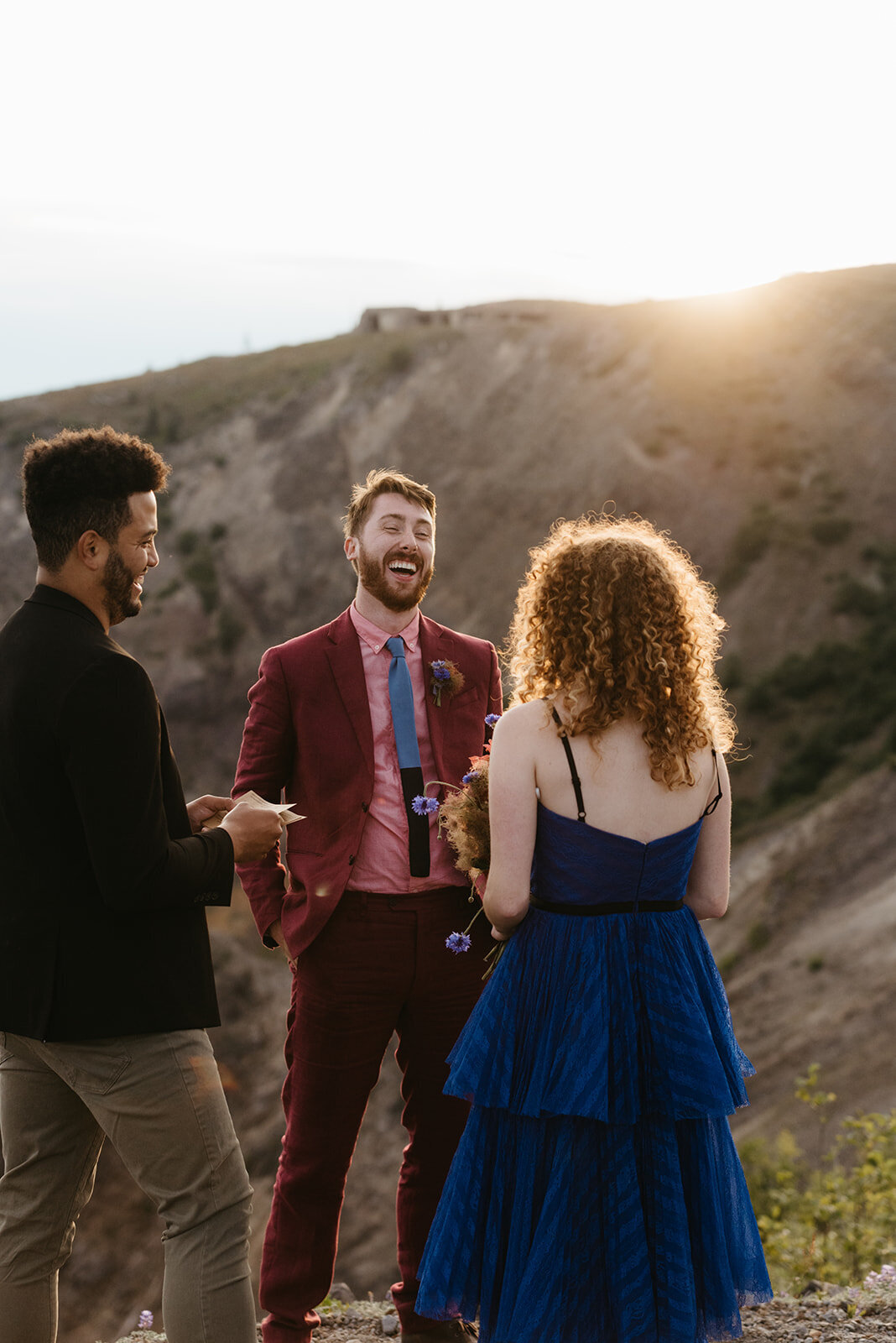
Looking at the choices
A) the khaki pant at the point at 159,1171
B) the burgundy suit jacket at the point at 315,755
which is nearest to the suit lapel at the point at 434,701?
the burgundy suit jacket at the point at 315,755

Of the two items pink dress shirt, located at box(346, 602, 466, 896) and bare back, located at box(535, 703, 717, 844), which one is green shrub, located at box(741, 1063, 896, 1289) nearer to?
pink dress shirt, located at box(346, 602, 466, 896)

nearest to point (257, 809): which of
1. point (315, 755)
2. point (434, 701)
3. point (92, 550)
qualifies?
point (92, 550)

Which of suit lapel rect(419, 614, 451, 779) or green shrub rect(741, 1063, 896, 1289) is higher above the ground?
suit lapel rect(419, 614, 451, 779)

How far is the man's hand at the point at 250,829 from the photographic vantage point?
2.59 metres

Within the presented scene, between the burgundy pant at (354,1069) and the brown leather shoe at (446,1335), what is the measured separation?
3cm

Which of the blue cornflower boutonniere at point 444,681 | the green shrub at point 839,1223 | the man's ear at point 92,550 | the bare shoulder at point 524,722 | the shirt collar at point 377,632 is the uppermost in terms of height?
the man's ear at point 92,550

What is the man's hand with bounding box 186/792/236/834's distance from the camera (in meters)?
2.81

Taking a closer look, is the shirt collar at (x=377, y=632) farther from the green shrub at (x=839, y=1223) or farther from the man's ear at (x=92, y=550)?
the green shrub at (x=839, y=1223)

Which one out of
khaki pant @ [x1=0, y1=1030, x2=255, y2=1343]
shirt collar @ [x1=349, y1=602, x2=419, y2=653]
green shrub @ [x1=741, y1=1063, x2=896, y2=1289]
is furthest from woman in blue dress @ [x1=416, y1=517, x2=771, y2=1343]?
green shrub @ [x1=741, y1=1063, x2=896, y2=1289]

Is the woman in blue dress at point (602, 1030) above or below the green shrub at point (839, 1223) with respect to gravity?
above

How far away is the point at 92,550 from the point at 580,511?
27342 mm

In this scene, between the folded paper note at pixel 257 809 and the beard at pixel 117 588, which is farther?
the folded paper note at pixel 257 809

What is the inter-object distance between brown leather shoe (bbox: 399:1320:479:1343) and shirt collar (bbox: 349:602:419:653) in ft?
7.02

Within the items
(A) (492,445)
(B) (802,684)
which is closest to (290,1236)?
(B) (802,684)
